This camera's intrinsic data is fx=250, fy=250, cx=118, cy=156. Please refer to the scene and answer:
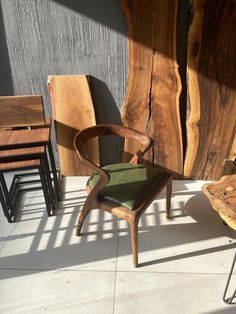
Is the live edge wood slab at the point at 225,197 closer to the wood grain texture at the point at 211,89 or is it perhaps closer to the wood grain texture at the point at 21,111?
the wood grain texture at the point at 211,89

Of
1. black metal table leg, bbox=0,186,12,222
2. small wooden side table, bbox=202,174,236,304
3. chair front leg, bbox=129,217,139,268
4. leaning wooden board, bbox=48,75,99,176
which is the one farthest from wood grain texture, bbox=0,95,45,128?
small wooden side table, bbox=202,174,236,304

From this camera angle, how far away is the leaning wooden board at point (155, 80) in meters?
1.82

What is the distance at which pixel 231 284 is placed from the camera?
145 centimetres

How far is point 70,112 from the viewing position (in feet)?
7.20

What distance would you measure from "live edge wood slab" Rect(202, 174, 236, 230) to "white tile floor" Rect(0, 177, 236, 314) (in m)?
0.61

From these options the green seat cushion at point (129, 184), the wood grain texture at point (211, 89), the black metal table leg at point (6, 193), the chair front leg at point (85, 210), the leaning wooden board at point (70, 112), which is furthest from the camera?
the leaning wooden board at point (70, 112)

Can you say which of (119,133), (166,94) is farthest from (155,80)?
(119,133)

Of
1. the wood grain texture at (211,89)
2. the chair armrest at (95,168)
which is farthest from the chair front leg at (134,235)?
the wood grain texture at (211,89)

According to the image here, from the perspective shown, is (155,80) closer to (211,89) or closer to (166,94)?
(166,94)

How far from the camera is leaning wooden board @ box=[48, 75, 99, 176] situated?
2.09m

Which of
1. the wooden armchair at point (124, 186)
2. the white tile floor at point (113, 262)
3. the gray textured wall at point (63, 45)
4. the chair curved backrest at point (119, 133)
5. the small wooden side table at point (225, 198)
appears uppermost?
the gray textured wall at point (63, 45)

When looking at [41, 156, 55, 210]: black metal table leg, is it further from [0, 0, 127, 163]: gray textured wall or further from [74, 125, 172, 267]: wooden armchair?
[0, 0, 127, 163]: gray textured wall

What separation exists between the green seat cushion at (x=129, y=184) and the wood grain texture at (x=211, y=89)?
2.24ft

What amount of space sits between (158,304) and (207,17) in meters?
1.87
